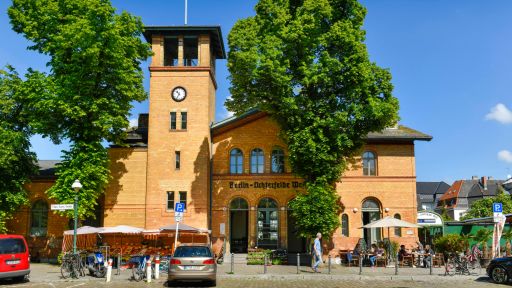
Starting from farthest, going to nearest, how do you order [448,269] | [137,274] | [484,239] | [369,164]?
[369,164], [484,239], [448,269], [137,274]

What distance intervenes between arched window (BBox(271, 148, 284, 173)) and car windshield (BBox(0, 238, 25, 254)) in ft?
52.6

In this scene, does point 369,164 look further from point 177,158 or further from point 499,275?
point 499,275

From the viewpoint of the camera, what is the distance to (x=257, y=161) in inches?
1238

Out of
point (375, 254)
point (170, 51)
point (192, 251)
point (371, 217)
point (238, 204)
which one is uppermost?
point (170, 51)

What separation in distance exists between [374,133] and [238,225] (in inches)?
442

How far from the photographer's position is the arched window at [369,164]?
31297mm

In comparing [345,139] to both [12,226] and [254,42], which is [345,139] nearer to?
[254,42]

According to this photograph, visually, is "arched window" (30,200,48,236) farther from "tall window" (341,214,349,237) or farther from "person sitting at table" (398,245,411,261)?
"person sitting at table" (398,245,411,261)

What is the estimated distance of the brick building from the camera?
2984cm

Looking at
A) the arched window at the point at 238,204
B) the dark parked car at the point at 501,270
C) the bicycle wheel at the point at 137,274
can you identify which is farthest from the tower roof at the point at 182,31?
the dark parked car at the point at 501,270

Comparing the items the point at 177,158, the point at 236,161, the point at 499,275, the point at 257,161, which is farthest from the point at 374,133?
the point at 499,275

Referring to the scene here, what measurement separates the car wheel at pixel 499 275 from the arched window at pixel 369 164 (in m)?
12.5

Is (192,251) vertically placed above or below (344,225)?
below

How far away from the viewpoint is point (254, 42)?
25312 mm
